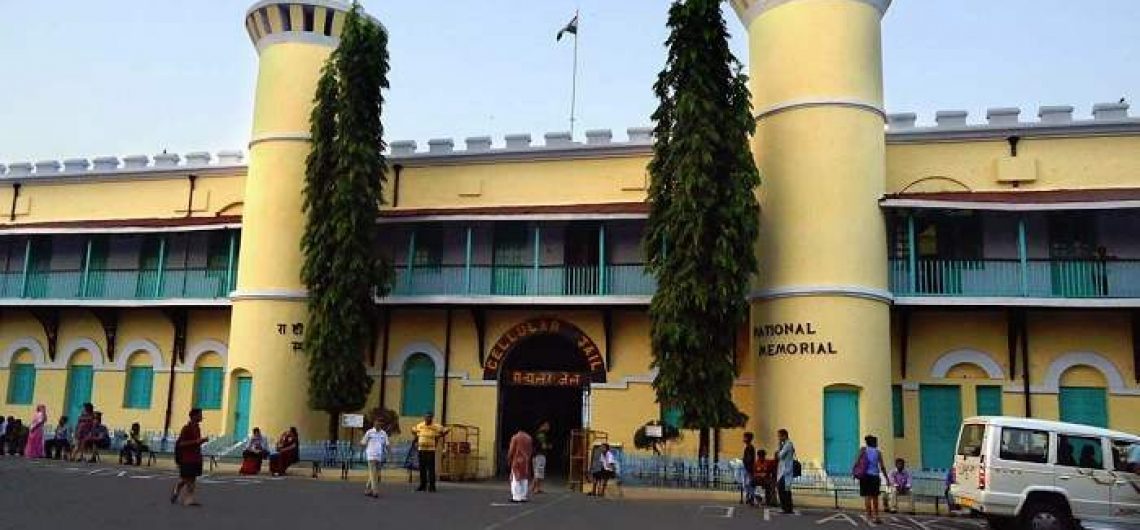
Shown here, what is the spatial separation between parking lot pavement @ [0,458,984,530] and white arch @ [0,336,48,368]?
890 cm

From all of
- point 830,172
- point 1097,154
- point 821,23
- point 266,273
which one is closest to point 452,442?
point 266,273

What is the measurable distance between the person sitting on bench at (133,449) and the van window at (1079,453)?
19.0 m

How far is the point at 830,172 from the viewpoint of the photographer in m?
20.3

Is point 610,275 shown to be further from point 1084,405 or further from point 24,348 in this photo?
point 24,348

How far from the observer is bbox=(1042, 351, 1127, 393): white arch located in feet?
66.6

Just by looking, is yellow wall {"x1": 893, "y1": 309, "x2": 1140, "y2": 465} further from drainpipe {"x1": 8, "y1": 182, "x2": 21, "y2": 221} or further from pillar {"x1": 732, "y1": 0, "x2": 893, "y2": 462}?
drainpipe {"x1": 8, "y1": 182, "x2": 21, "y2": 221}

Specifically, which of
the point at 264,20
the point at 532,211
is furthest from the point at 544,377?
the point at 264,20

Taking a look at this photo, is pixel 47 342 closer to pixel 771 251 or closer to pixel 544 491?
pixel 544 491

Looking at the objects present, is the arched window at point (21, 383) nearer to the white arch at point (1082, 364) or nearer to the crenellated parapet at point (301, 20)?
the crenellated parapet at point (301, 20)

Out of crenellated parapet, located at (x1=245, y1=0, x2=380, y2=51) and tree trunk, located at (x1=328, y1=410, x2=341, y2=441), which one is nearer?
tree trunk, located at (x1=328, y1=410, x2=341, y2=441)

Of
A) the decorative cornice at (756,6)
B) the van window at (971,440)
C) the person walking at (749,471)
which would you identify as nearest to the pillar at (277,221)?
the decorative cornice at (756,6)

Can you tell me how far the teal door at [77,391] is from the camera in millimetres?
26947

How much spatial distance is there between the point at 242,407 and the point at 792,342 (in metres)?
13.5

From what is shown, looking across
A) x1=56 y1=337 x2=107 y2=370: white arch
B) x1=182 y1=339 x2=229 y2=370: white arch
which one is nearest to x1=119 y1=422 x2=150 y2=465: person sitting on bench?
x1=182 y1=339 x2=229 y2=370: white arch
